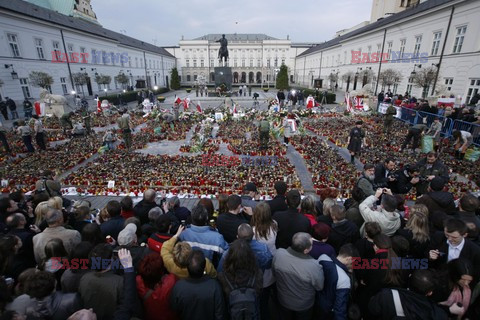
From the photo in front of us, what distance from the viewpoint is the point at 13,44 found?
80.5 feet

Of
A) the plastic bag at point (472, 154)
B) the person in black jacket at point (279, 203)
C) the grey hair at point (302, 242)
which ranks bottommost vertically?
the plastic bag at point (472, 154)

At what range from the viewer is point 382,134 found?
48.3 ft

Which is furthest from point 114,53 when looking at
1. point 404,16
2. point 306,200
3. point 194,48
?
point 306,200

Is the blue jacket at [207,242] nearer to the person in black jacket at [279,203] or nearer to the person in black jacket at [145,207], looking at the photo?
the person in black jacket at [279,203]

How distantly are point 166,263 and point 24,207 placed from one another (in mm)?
4014

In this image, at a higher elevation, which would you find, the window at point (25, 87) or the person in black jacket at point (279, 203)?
the window at point (25, 87)

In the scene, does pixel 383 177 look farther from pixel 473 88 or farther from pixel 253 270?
pixel 473 88

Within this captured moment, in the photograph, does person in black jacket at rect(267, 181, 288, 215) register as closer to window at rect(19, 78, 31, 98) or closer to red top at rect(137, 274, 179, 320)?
red top at rect(137, 274, 179, 320)

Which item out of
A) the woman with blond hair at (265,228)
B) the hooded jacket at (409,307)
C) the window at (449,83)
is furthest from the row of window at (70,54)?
the window at (449,83)

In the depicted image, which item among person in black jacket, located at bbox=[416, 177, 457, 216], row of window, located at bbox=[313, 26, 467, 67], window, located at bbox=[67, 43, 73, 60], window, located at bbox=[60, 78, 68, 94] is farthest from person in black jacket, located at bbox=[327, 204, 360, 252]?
window, located at bbox=[67, 43, 73, 60]

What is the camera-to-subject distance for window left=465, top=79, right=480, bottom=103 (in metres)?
18.2

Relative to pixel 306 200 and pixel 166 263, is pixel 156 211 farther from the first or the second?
pixel 306 200

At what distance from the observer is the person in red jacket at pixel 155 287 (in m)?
2.51

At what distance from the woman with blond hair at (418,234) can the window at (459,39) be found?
25.2 meters
